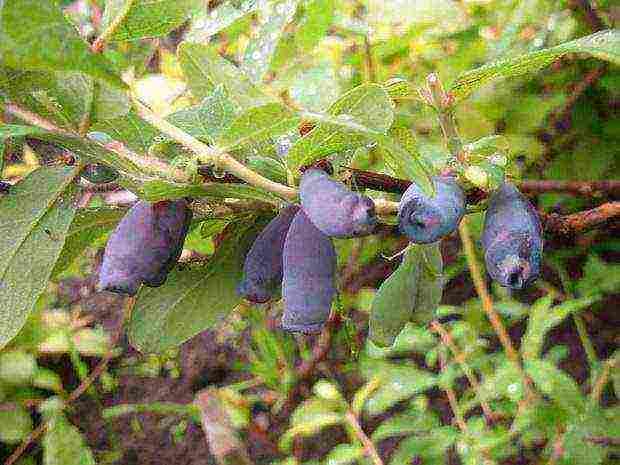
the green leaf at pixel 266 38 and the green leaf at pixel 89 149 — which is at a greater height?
the green leaf at pixel 89 149

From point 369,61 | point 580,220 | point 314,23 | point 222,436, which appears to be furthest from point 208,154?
point 222,436

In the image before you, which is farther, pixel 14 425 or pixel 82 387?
pixel 82 387

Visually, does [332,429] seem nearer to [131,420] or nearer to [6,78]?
[131,420]

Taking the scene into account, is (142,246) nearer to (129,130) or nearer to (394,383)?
(129,130)

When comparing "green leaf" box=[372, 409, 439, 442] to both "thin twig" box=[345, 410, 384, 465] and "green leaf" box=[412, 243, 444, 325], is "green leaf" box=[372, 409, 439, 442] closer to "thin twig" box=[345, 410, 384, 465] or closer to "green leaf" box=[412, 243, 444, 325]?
"thin twig" box=[345, 410, 384, 465]

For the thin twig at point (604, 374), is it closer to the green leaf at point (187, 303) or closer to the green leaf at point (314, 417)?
the green leaf at point (314, 417)

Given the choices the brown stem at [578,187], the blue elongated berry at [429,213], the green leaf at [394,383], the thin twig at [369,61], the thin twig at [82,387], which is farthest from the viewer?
the thin twig at [82,387]

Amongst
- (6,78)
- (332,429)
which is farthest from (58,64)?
(332,429)

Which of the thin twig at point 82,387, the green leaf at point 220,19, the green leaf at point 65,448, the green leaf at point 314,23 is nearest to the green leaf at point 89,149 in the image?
the green leaf at point 220,19
